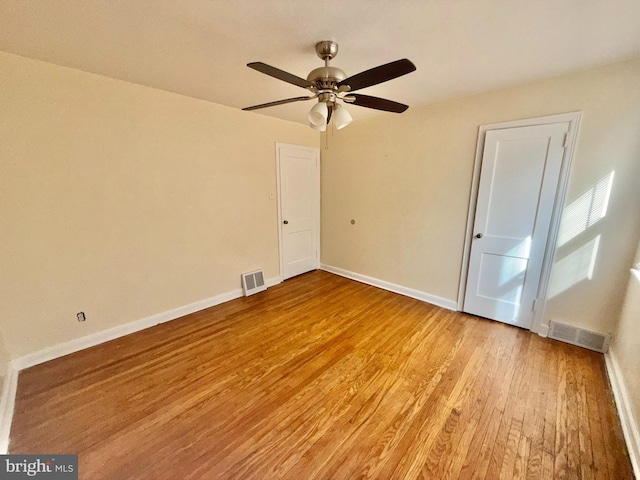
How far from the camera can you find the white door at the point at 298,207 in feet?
12.2

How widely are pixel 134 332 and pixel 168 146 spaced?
195cm

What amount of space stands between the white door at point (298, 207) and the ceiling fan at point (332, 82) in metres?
1.93

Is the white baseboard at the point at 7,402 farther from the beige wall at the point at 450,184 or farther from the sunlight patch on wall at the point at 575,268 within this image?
the sunlight patch on wall at the point at 575,268

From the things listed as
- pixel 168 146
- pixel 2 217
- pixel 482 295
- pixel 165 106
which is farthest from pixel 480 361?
pixel 2 217

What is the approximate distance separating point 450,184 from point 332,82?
1.98 meters

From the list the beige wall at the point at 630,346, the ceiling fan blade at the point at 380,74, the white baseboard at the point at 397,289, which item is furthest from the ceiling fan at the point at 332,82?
the white baseboard at the point at 397,289

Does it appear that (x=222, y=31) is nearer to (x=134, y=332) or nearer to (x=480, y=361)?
(x=134, y=332)

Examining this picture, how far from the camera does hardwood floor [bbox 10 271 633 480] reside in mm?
1368

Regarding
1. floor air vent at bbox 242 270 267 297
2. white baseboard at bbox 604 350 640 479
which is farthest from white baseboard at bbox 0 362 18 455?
white baseboard at bbox 604 350 640 479

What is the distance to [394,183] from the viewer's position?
11.0 feet

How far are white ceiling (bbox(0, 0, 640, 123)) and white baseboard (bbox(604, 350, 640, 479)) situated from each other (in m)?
2.32

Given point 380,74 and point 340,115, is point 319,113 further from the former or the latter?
point 380,74

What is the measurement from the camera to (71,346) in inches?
89.0

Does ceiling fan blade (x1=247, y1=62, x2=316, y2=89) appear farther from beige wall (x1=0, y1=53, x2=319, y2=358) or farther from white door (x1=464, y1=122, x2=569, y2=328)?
white door (x1=464, y1=122, x2=569, y2=328)
